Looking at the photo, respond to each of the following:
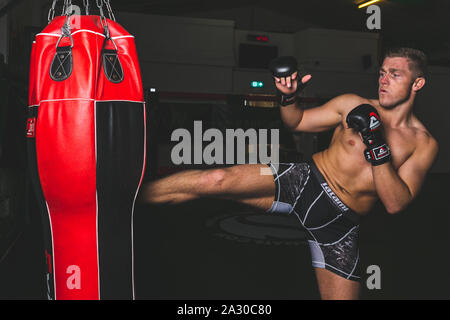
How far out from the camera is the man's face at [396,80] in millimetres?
1503

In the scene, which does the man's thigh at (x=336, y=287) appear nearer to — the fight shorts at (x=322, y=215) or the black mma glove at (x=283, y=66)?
the fight shorts at (x=322, y=215)

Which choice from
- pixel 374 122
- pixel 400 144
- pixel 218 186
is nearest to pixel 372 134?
pixel 374 122

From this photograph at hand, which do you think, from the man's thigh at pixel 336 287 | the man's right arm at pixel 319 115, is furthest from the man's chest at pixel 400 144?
the man's thigh at pixel 336 287

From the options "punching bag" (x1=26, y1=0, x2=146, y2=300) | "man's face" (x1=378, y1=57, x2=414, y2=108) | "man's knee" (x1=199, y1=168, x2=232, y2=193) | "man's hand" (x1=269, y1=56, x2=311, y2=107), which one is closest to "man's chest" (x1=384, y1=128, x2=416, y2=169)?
"man's face" (x1=378, y1=57, x2=414, y2=108)

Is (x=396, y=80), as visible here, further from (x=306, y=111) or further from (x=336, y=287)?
(x=336, y=287)

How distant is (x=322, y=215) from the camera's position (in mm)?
1684

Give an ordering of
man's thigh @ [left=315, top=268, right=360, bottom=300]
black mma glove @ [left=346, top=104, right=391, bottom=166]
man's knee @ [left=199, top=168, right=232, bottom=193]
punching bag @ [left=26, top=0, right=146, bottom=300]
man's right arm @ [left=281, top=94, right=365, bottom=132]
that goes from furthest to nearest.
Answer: man's right arm @ [left=281, top=94, right=365, bottom=132]
man's thigh @ [left=315, top=268, right=360, bottom=300]
man's knee @ [left=199, top=168, right=232, bottom=193]
black mma glove @ [left=346, top=104, right=391, bottom=166]
punching bag @ [left=26, top=0, right=146, bottom=300]

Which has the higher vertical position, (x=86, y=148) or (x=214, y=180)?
(x=86, y=148)

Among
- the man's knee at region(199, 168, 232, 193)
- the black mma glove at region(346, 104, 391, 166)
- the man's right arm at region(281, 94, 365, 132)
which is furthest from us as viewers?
the man's right arm at region(281, 94, 365, 132)

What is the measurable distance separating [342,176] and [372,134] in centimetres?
31

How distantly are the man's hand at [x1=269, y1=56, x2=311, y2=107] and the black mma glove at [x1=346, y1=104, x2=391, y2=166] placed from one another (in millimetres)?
268

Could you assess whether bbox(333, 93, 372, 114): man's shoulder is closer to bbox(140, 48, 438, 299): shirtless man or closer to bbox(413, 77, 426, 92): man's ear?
bbox(140, 48, 438, 299): shirtless man

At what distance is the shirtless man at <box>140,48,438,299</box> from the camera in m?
1.46
